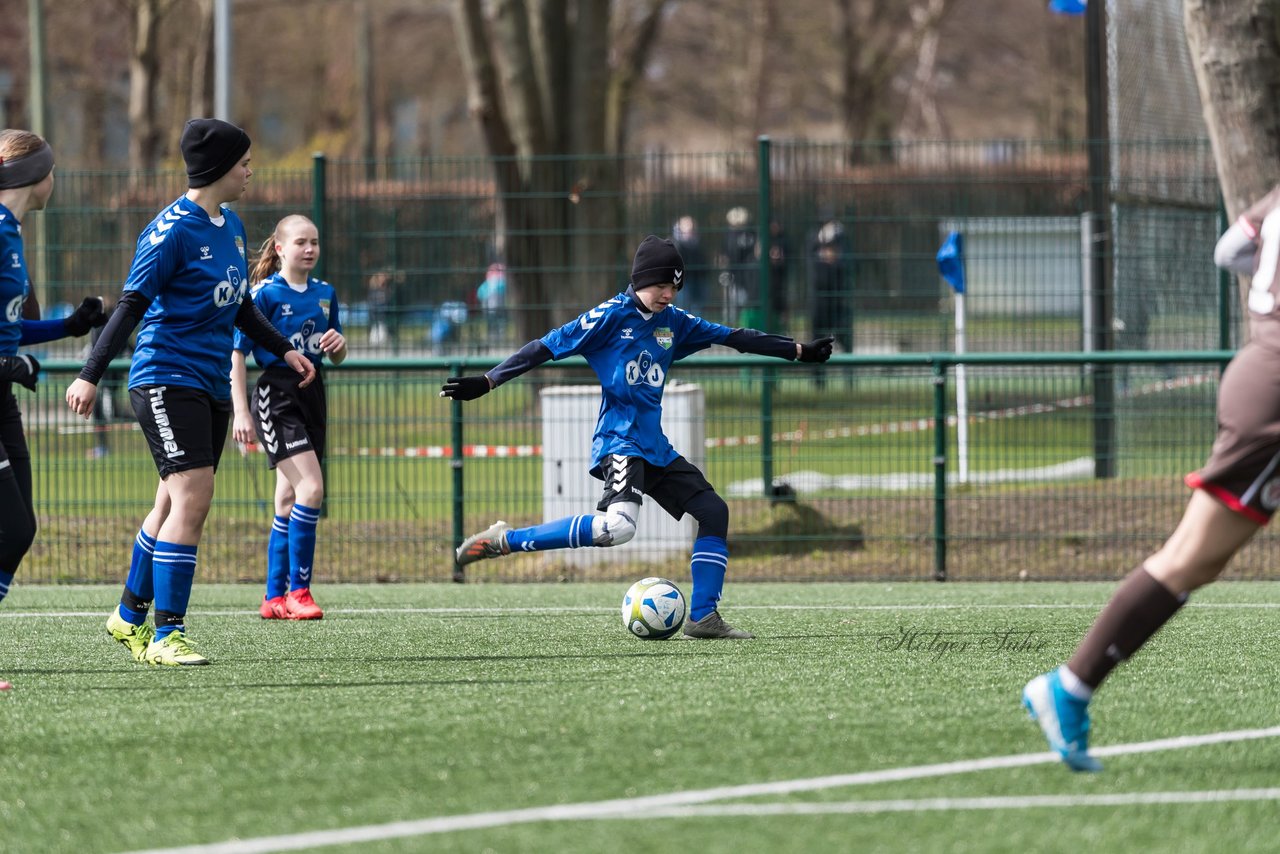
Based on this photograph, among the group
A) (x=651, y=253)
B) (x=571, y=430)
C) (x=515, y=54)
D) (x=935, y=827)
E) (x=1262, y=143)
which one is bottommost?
(x=935, y=827)

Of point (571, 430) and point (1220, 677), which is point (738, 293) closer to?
point (571, 430)

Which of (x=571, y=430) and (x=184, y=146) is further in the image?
(x=571, y=430)

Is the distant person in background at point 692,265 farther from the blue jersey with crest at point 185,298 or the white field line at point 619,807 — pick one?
the white field line at point 619,807

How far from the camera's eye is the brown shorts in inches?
179

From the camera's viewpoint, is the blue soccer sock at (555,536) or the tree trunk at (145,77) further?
the tree trunk at (145,77)

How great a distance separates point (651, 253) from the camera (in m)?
7.63

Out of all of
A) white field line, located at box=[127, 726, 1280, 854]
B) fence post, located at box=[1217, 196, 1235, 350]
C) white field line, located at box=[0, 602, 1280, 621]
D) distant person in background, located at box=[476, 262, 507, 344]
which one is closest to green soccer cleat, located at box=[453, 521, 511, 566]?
white field line, located at box=[0, 602, 1280, 621]

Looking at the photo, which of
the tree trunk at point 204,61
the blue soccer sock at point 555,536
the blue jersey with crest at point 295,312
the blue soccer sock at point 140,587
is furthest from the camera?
the tree trunk at point 204,61

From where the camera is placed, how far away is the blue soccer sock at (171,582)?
6.91 metres

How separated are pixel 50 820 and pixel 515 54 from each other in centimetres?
1804

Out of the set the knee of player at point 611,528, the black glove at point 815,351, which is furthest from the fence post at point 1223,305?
the knee of player at point 611,528

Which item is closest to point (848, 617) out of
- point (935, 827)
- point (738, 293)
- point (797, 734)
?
point (797, 734)

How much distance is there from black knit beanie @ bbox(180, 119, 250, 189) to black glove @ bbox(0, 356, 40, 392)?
948 millimetres

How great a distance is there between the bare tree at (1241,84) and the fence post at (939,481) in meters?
2.39
